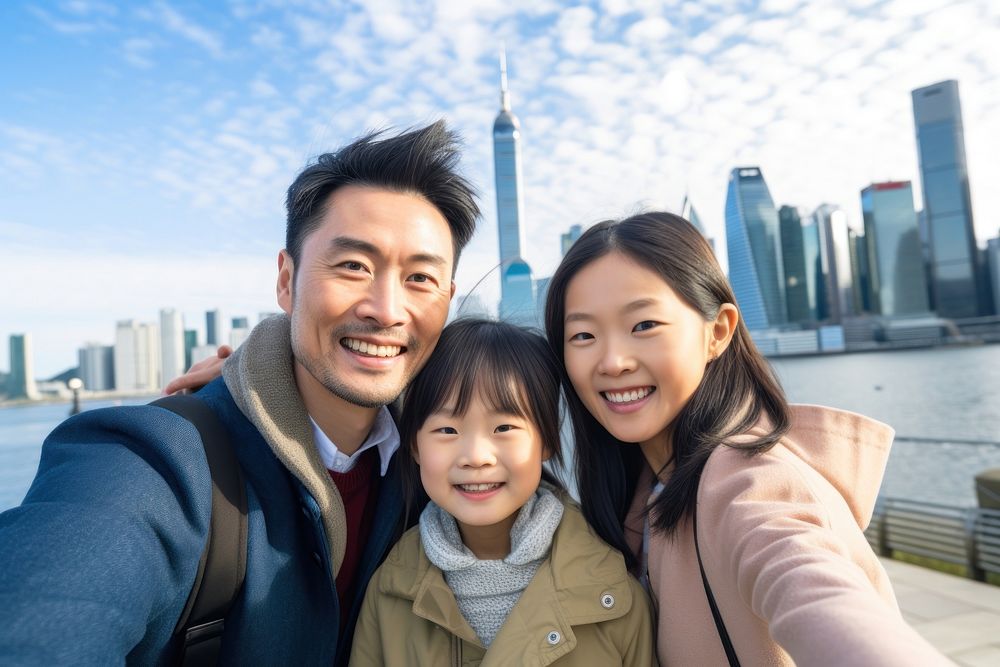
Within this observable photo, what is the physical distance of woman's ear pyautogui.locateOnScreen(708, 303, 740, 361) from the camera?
2160mm

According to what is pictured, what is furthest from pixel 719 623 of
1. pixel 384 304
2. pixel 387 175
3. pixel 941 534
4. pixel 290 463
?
pixel 941 534

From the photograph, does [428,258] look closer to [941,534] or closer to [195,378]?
[195,378]

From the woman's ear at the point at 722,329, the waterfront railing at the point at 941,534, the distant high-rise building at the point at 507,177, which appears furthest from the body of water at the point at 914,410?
the distant high-rise building at the point at 507,177

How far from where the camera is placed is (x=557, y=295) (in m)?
2.31

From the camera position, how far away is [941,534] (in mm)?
6555

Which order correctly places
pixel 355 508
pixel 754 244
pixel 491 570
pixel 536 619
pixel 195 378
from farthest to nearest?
1. pixel 754 244
2. pixel 195 378
3. pixel 355 508
4. pixel 491 570
5. pixel 536 619

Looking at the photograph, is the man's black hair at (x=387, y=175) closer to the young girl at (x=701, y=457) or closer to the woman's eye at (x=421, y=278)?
the woman's eye at (x=421, y=278)

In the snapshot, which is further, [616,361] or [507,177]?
[507,177]

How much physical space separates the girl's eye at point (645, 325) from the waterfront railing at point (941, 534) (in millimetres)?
6211

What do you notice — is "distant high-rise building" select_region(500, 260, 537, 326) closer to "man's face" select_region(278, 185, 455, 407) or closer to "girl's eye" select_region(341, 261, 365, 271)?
"man's face" select_region(278, 185, 455, 407)

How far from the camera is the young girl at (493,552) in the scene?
1.90m

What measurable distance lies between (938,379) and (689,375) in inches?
2725

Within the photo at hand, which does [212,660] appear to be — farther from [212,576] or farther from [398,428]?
[398,428]

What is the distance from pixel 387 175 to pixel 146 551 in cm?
149
